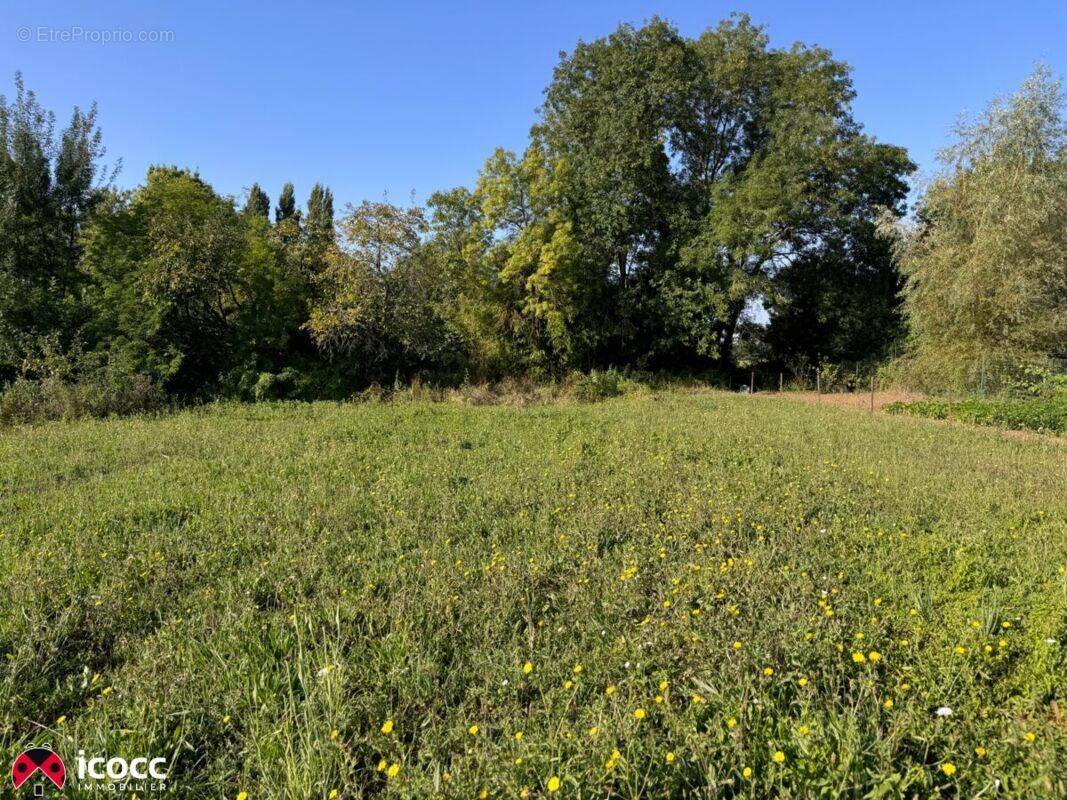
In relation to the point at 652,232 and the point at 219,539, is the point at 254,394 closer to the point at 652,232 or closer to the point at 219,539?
the point at 219,539

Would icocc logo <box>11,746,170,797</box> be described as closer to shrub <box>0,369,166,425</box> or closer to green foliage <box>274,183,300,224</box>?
shrub <box>0,369,166,425</box>

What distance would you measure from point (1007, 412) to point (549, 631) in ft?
41.2

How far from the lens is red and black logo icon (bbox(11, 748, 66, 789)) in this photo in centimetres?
199

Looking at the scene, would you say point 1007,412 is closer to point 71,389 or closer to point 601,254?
point 601,254

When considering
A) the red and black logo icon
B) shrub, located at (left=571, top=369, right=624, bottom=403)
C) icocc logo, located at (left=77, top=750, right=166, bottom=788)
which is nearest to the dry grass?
shrub, located at (left=571, top=369, right=624, bottom=403)

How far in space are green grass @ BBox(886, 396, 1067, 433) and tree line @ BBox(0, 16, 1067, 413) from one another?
10.2 ft

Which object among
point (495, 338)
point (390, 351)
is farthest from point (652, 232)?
point (390, 351)

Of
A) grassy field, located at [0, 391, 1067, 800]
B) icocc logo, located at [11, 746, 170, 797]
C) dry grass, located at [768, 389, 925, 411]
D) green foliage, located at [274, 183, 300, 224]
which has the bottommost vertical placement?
icocc logo, located at [11, 746, 170, 797]

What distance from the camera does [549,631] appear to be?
289cm

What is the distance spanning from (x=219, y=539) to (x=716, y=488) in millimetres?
4505

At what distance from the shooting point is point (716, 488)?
5234mm

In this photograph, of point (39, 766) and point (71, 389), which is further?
point (71, 389)

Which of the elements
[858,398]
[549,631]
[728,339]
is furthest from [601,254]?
[549,631]

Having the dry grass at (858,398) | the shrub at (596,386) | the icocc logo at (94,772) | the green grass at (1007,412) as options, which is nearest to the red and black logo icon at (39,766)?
the icocc logo at (94,772)
